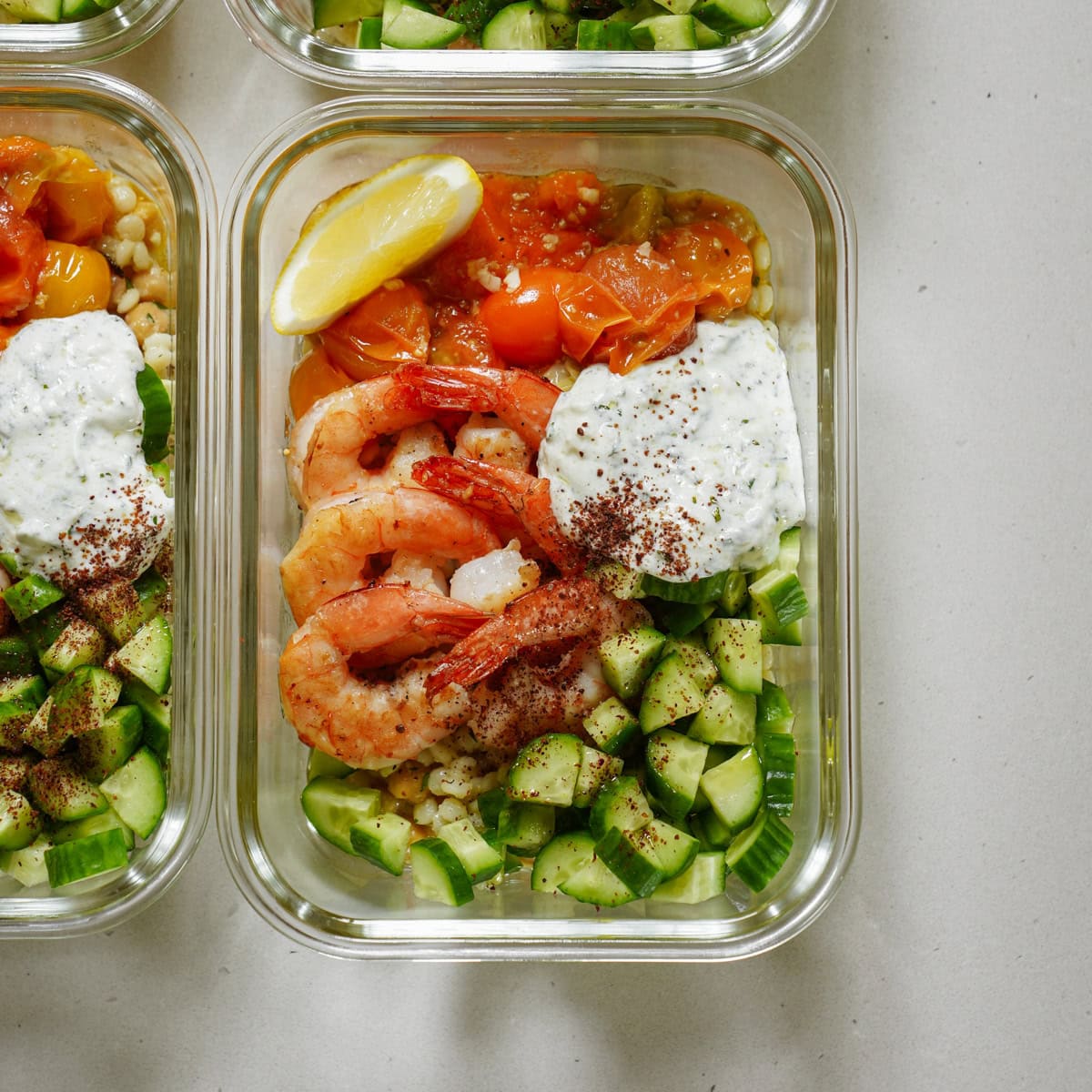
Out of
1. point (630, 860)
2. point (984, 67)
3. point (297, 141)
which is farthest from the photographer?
point (984, 67)

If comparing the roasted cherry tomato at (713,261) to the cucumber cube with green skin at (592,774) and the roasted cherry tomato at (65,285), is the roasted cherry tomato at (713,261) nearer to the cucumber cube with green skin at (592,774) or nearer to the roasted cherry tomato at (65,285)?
the cucumber cube with green skin at (592,774)

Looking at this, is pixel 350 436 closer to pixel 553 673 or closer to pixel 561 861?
pixel 553 673

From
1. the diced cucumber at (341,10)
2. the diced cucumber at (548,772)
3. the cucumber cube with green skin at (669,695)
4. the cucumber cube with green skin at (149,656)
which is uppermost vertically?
the diced cucumber at (341,10)

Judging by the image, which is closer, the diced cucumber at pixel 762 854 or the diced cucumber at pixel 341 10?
the diced cucumber at pixel 762 854

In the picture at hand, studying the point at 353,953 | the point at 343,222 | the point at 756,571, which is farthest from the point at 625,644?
the point at 343,222

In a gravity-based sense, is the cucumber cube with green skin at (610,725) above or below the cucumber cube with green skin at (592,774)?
above

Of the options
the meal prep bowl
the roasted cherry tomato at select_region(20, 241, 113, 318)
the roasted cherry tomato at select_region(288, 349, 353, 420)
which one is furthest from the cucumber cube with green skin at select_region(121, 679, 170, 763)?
the meal prep bowl

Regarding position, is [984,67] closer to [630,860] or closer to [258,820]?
[630,860]

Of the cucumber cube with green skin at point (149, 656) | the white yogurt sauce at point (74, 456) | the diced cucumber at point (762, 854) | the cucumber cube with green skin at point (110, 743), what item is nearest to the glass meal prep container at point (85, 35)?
the white yogurt sauce at point (74, 456)
